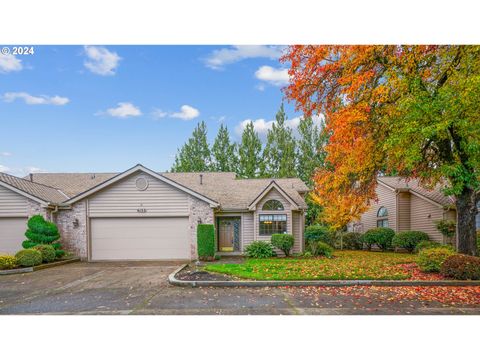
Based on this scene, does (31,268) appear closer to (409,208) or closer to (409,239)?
(409,239)

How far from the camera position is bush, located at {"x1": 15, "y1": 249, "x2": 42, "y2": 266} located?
10320mm

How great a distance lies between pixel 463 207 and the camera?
9.65 meters

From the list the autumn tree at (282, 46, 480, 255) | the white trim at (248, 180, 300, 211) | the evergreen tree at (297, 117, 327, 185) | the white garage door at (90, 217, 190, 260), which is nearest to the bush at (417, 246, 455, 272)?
the autumn tree at (282, 46, 480, 255)

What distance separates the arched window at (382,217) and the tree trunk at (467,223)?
29.7ft

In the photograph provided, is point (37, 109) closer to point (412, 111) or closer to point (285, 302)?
point (285, 302)

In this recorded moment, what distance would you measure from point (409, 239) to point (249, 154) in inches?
445

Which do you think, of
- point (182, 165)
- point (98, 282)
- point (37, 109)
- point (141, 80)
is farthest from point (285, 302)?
point (182, 165)

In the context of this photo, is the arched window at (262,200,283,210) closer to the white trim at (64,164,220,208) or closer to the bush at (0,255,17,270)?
the white trim at (64,164,220,208)

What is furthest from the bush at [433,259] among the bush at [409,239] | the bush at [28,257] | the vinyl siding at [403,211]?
the bush at [28,257]

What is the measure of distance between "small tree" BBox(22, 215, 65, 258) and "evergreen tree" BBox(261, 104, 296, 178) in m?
14.0

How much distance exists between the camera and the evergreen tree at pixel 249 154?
2095cm

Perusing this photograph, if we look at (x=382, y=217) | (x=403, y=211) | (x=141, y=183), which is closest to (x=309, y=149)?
(x=382, y=217)
